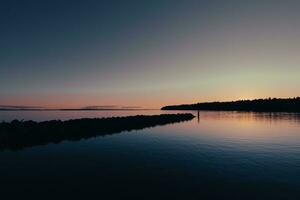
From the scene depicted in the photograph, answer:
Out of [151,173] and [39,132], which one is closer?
[151,173]

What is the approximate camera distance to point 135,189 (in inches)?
564

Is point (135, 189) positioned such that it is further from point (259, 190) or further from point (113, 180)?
point (259, 190)

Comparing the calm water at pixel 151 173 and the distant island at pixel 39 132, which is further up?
the distant island at pixel 39 132

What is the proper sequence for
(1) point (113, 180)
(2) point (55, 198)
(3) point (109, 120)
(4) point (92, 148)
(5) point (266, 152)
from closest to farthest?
(2) point (55, 198) → (1) point (113, 180) → (5) point (266, 152) → (4) point (92, 148) → (3) point (109, 120)

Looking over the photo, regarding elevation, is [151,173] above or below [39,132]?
below

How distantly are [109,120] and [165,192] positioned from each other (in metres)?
46.8

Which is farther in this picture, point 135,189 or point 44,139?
point 44,139

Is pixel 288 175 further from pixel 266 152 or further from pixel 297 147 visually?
pixel 297 147

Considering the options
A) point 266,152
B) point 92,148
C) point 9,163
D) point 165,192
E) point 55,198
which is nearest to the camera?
point 55,198

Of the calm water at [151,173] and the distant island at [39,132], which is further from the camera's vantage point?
the distant island at [39,132]

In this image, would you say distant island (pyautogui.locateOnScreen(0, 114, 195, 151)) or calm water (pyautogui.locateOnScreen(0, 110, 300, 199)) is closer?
calm water (pyautogui.locateOnScreen(0, 110, 300, 199))

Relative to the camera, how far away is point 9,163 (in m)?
20.9

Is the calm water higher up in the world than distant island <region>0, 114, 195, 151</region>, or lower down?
lower down

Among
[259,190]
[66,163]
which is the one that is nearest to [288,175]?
[259,190]
